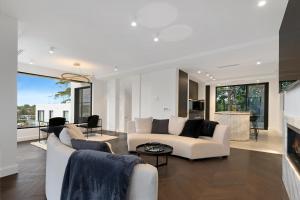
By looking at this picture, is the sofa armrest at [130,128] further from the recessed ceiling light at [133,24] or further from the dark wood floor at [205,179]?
the recessed ceiling light at [133,24]

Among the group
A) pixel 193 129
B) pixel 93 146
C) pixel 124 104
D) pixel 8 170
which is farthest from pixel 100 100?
pixel 93 146

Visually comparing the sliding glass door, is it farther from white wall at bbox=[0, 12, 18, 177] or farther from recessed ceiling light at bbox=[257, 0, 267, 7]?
white wall at bbox=[0, 12, 18, 177]

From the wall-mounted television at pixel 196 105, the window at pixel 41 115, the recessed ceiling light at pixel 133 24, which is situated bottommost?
the window at pixel 41 115

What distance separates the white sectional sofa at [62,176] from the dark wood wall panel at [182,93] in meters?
4.65

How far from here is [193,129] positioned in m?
4.47

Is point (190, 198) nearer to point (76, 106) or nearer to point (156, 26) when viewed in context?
point (156, 26)

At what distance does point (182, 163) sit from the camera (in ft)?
11.9

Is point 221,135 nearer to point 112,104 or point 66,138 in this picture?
point 66,138

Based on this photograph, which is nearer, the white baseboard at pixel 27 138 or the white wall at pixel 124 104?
the white baseboard at pixel 27 138

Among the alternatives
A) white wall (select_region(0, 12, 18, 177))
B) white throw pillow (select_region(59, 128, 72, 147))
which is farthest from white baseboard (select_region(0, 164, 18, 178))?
white throw pillow (select_region(59, 128, 72, 147))

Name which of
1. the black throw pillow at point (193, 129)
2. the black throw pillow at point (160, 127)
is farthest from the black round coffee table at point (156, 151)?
the black throw pillow at point (160, 127)

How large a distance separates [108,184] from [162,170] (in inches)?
83.8

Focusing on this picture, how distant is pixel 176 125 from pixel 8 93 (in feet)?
12.6

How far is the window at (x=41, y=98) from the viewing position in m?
6.17
